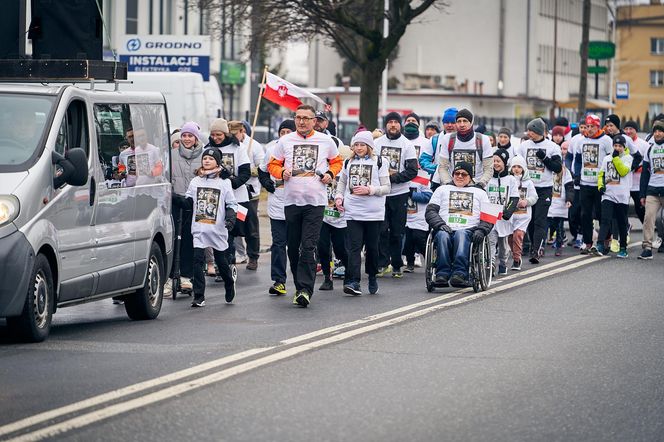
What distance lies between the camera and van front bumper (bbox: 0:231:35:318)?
11.1 metres

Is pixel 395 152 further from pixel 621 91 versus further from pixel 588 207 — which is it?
pixel 621 91

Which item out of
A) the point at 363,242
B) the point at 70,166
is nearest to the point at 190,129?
the point at 363,242

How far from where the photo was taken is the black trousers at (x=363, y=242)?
A: 16375mm

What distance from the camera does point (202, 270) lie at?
15.2 metres

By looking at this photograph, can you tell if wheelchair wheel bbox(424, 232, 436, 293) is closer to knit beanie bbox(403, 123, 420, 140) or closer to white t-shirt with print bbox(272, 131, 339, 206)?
white t-shirt with print bbox(272, 131, 339, 206)

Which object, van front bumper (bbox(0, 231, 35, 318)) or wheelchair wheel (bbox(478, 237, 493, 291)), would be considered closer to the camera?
van front bumper (bbox(0, 231, 35, 318))

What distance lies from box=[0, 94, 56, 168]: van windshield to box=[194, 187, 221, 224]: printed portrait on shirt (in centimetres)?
345

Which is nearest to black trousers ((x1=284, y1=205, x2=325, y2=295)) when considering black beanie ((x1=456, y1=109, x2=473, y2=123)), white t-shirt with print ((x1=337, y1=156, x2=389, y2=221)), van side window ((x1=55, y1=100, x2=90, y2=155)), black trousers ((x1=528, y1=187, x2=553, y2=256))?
white t-shirt with print ((x1=337, y1=156, x2=389, y2=221))

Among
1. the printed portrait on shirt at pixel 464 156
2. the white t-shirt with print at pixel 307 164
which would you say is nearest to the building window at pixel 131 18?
the printed portrait on shirt at pixel 464 156

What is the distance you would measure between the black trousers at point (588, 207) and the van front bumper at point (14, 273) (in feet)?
42.0

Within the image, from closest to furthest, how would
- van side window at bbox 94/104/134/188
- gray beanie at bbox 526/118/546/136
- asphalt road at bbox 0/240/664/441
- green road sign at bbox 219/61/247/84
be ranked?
1. asphalt road at bbox 0/240/664/441
2. van side window at bbox 94/104/134/188
3. gray beanie at bbox 526/118/546/136
4. green road sign at bbox 219/61/247/84

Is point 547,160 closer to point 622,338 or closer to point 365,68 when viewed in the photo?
point 622,338

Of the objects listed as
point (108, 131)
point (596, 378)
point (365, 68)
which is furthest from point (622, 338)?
point (365, 68)

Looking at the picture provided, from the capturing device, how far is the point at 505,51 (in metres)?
99.9
